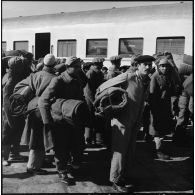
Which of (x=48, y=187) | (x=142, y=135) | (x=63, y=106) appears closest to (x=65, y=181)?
(x=48, y=187)

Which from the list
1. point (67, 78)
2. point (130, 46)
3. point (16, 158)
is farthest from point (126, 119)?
point (130, 46)

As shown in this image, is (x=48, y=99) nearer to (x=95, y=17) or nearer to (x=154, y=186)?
(x=154, y=186)

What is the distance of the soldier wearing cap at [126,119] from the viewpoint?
327 centimetres

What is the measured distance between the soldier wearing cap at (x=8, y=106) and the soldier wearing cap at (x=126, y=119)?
1.38m

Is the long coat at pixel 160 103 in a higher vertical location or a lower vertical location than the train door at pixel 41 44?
lower

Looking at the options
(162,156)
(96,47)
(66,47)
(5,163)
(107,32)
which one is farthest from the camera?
(66,47)

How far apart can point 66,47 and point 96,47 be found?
134cm

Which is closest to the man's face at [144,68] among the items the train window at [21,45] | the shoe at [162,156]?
the shoe at [162,156]

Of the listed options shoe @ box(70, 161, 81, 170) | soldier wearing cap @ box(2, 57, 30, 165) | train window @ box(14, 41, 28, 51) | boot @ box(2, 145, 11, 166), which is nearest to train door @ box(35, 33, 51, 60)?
train window @ box(14, 41, 28, 51)

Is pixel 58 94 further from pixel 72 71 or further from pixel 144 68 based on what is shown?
pixel 144 68

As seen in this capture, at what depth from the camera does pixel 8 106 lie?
4.02m

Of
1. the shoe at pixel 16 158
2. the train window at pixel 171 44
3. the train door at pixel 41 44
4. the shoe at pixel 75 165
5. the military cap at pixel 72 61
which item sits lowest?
the shoe at pixel 16 158

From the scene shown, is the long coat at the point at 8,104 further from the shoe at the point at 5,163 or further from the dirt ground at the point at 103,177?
the dirt ground at the point at 103,177

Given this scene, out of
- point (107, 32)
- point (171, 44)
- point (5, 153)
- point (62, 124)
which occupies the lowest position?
point (5, 153)
